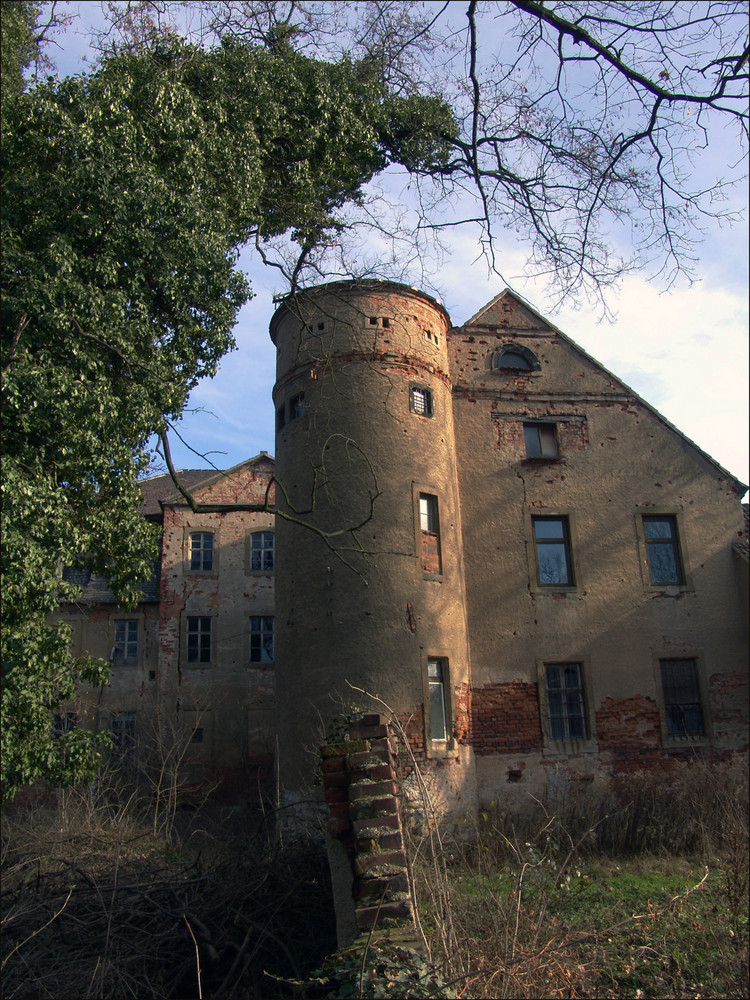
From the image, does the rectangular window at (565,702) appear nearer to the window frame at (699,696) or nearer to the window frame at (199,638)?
the window frame at (699,696)

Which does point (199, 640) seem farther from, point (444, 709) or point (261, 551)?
point (444, 709)

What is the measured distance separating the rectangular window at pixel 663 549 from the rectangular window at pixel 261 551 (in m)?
11.8

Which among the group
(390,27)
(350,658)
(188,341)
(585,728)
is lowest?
(585,728)

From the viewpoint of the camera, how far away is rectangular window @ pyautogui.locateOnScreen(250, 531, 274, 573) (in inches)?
955

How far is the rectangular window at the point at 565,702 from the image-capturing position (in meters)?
15.2

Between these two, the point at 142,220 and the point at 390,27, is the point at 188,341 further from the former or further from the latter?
the point at 390,27

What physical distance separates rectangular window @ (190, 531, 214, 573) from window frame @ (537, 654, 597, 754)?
12.1 m

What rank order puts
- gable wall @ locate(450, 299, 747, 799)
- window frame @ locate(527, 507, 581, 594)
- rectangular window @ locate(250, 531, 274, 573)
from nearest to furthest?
gable wall @ locate(450, 299, 747, 799) → window frame @ locate(527, 507, 581, 594) → rectangular window @ locate(250, 531, 274, 573)

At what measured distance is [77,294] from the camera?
27.2ft

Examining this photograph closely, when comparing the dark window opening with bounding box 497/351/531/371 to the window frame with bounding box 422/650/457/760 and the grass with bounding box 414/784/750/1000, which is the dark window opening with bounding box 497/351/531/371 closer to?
the window frame with bounding box 422/650/457/760

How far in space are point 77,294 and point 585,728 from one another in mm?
12022

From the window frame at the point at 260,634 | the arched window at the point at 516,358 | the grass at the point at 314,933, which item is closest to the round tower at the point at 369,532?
the arched window at the point at 516,358

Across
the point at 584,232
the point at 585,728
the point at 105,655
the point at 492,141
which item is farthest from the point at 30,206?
the point at 105,655

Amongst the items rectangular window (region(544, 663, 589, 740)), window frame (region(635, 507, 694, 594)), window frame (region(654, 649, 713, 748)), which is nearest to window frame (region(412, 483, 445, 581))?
rectangular window (region(544, 663, 589, 740))
